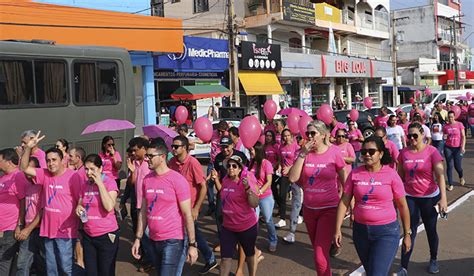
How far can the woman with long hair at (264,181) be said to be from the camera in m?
6.28

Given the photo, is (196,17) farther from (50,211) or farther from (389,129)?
(50,211)

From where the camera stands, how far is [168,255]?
13.8ft

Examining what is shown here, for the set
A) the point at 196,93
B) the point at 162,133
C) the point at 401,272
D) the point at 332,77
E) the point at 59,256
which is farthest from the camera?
the point at 332,77

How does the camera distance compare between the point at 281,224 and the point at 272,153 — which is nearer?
the point at 281,224

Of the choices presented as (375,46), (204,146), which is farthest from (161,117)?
(375,46)

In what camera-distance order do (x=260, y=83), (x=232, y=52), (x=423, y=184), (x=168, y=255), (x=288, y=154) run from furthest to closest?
(x=260, y=83), (x=232, y=52), (x=288, y=154), (x=423, y=184), (x=168, y=255)

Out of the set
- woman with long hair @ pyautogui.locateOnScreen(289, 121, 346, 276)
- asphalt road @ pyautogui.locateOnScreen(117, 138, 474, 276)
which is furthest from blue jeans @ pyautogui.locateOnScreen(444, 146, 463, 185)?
woman with long hair @ pyautogui.locateOnScreen(289, 121, 346, 276)

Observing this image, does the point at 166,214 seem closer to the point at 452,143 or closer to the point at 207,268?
the point at 207,268

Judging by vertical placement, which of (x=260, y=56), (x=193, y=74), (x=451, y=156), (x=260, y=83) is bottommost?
(x=451, y=156)

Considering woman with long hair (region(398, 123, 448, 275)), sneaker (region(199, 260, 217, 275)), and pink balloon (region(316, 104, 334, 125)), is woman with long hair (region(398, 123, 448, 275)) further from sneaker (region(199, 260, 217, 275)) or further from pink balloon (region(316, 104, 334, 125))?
pink balloon (region(316, 104, 334, 125))

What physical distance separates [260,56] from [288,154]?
18.0 meters

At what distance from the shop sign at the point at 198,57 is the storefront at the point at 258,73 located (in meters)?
1.21

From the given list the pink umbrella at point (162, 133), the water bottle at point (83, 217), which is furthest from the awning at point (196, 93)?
the water bottle at point (83, 217)

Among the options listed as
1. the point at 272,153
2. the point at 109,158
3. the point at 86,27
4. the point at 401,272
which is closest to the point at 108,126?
the point at 109,158
